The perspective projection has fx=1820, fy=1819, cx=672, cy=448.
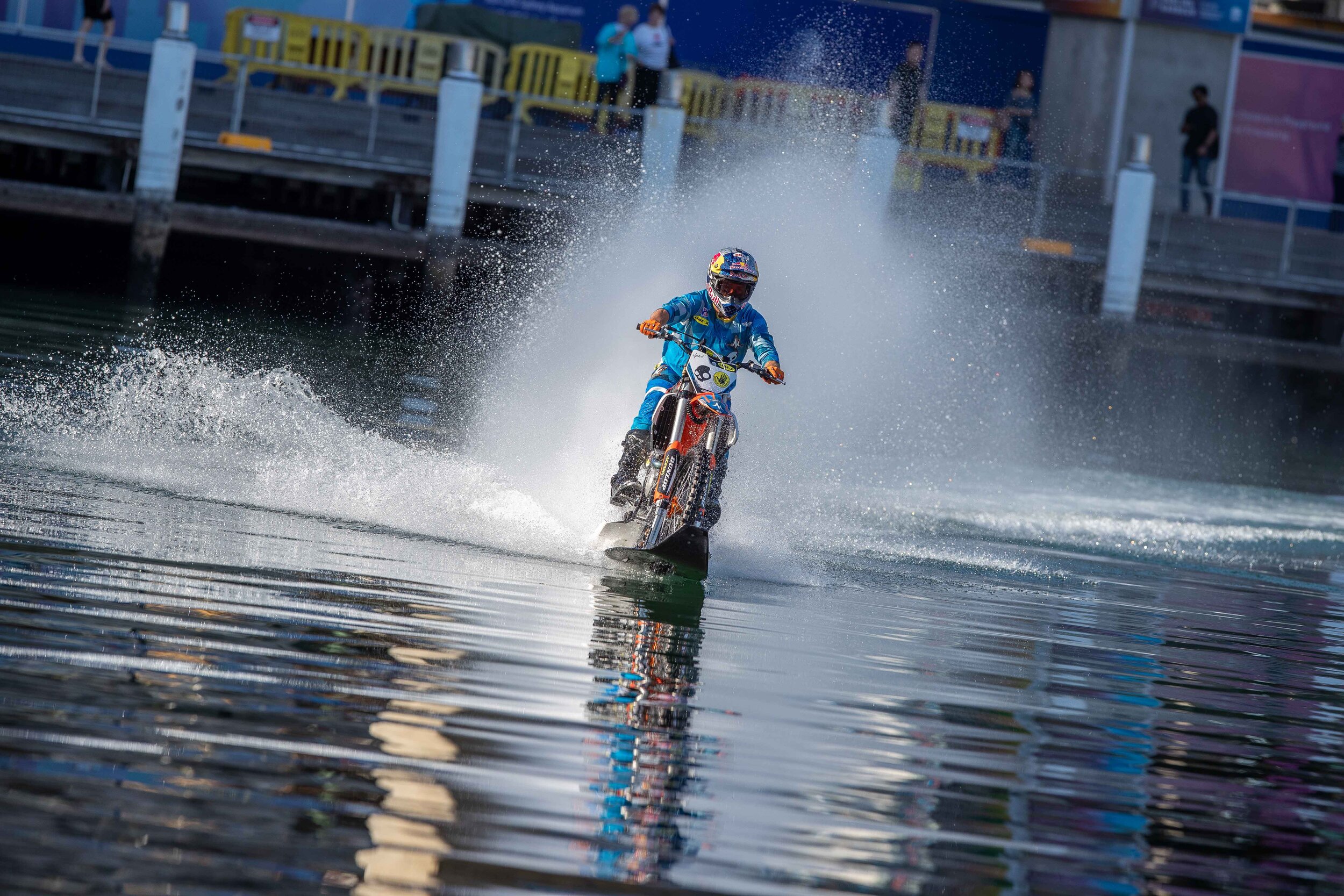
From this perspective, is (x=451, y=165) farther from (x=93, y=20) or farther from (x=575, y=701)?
(x=575, y=701)

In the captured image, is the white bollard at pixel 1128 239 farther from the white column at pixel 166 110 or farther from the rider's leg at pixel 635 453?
the rider's leg at pixel 635 453

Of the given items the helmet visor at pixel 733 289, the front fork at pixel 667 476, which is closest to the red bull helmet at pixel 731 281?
the helmet visor at pixel 733 289

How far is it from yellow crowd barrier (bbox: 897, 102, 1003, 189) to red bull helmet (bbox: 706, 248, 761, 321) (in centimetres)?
1287

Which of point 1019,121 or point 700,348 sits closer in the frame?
point 700,348

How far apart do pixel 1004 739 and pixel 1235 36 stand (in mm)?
26926

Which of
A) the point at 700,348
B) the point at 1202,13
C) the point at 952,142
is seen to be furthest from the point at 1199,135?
the point at 700,348

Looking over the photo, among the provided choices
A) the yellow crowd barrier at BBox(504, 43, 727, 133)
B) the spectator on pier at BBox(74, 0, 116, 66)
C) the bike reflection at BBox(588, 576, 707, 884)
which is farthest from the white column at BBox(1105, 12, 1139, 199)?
the bike reflection at BBox(588, 576, 707, 884)

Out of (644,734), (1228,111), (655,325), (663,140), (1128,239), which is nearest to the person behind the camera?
(644,734)

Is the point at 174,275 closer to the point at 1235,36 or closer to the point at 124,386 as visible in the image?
the point at 124,386

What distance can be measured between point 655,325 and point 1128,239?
15.3 meters

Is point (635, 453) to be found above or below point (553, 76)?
below

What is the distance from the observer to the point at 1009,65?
102ft

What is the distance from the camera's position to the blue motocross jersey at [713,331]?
1086 cm

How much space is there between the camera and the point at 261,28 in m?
24.5
